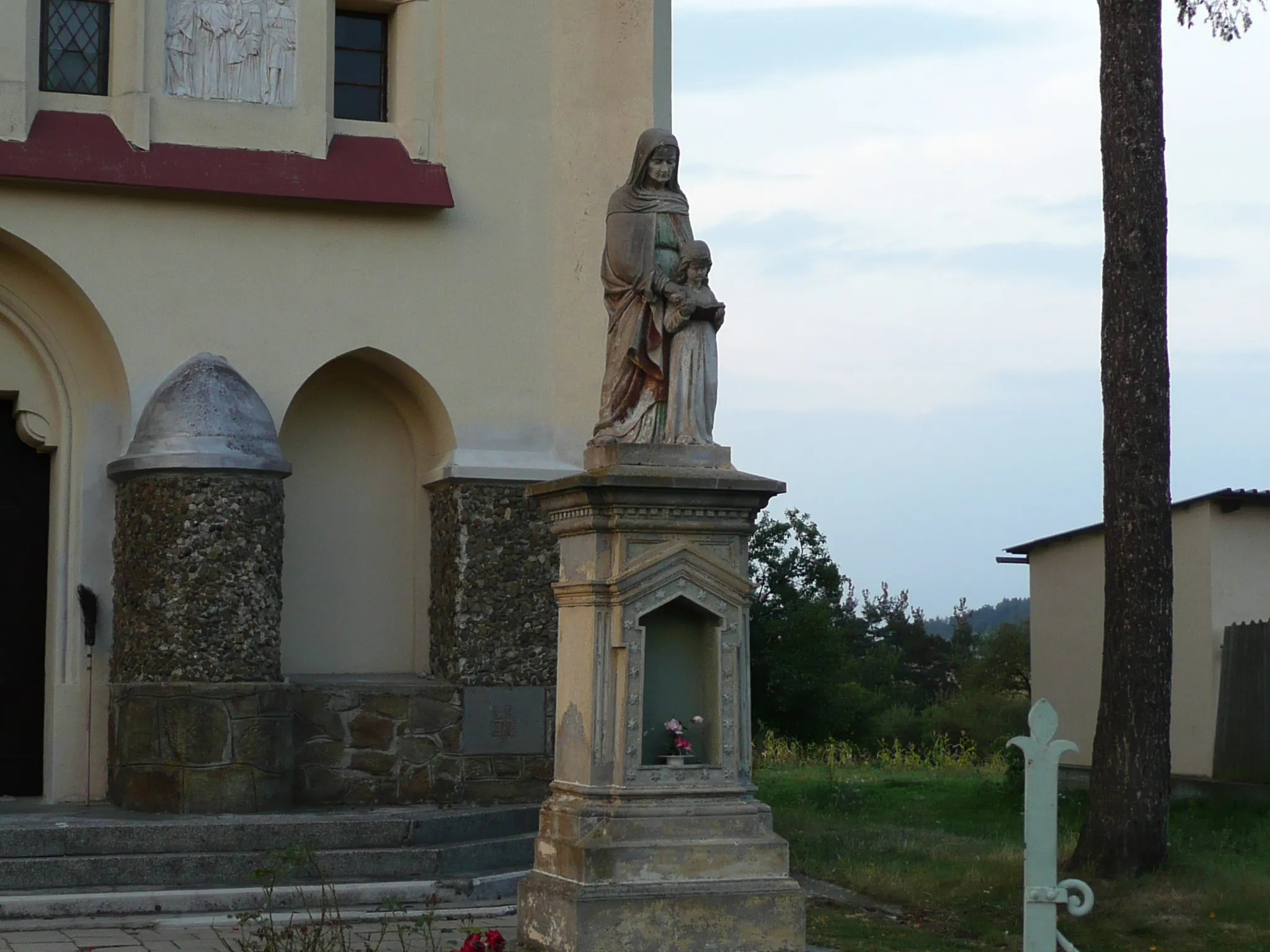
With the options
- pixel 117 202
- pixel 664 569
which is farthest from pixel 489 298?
pixel 664 569

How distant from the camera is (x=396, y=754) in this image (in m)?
13.4

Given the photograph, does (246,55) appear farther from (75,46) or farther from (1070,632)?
(1070,632)

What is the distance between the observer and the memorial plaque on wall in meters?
13.6

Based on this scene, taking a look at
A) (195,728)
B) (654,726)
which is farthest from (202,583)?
(654,726)

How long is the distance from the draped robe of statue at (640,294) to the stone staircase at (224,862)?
3.28 metres

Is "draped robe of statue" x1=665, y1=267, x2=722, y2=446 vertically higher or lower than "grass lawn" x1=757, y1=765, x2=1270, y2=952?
higher

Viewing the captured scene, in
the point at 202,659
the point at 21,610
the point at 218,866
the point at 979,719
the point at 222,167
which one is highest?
the point at 222,167

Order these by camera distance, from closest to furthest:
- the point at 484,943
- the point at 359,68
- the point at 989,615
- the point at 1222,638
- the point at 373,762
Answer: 1. the point at 484,943
2. the point at 373,762
3. the point at 359,68
4. the point at 1222,638
5. the point at 989,615

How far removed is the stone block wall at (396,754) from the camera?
1330cm

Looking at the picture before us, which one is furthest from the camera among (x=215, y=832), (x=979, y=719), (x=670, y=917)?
(x=979, y=719)

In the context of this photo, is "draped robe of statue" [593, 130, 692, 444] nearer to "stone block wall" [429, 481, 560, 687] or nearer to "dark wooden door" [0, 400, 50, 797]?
"stone block wall" [429, 481, 560, 687]

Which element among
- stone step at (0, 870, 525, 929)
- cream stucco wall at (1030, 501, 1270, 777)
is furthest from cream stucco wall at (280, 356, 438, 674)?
cream stucco wall at (1030, 501, 1270, 777)

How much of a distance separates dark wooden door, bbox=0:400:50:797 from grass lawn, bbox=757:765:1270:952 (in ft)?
19.0

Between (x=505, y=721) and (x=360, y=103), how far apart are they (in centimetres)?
503
